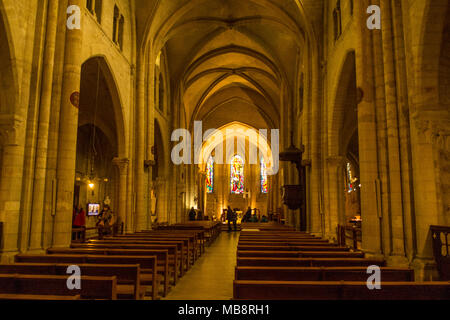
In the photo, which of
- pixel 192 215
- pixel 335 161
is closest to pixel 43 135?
pixel 335 161

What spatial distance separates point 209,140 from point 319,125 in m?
24.3

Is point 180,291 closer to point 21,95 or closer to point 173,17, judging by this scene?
point 21,95


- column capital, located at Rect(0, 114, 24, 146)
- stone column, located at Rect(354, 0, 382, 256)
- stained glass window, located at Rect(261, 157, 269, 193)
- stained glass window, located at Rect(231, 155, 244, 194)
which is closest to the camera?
column capital, located at Rect(0, 114, 24, 146)

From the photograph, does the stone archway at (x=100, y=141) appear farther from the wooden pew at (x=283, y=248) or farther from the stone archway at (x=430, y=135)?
the stone archway at (x=430, y=135)

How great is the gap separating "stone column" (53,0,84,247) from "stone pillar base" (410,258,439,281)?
795cm

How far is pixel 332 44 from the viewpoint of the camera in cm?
1452

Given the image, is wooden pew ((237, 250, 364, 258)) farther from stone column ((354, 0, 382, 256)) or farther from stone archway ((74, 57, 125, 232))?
stone archway ((74, 57, 125, 232))

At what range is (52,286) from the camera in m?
3.86

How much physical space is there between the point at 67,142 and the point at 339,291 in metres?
7.86

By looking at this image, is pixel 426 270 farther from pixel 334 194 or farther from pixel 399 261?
pixel 334 194

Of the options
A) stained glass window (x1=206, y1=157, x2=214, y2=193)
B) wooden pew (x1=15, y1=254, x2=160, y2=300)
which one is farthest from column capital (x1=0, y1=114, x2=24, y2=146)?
stained glass window (x1=206, y1=157, x2=214, y2=193)

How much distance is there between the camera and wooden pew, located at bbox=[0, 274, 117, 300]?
383cm

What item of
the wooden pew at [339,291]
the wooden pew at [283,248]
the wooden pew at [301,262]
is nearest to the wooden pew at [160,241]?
the wooden pew at [283,248]
